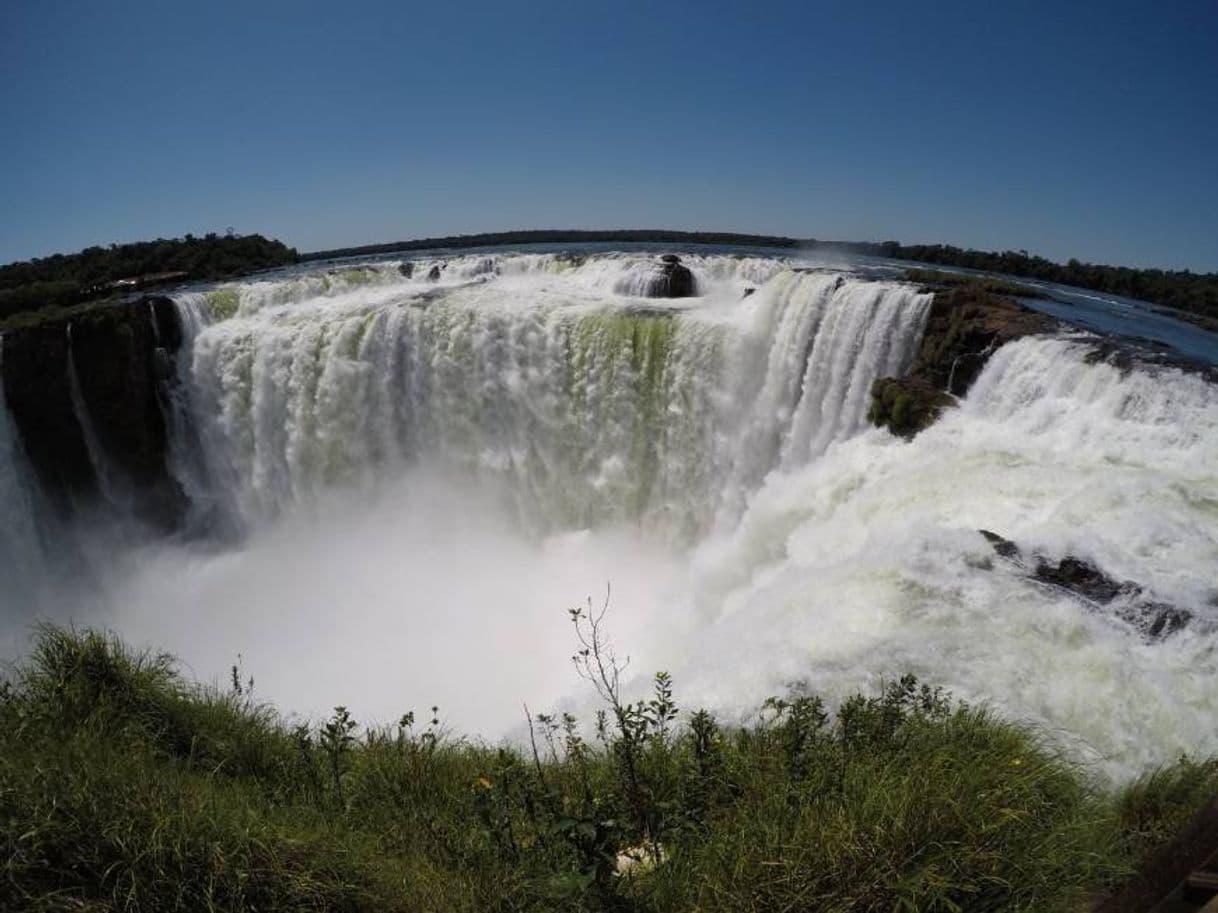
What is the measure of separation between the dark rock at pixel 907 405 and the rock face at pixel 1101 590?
391 cm

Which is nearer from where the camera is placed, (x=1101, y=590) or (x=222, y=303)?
(x=1101, y=590)

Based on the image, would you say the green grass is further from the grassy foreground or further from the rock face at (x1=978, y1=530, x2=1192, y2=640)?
the grassy foreground

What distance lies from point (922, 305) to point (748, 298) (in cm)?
550

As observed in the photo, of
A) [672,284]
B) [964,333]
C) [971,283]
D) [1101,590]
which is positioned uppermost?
[672,284]

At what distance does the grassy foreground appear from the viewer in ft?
7.09

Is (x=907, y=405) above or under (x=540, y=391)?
above

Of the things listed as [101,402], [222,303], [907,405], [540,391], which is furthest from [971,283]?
[101,402]

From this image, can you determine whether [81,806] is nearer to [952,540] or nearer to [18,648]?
[952,540]

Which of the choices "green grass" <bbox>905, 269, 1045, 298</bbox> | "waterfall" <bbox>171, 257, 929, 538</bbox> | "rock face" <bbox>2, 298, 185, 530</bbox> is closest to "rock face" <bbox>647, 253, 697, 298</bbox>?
"waterfall" <bbox>171, 257, 929, 538</bbox>

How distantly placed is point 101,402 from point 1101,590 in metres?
20.9

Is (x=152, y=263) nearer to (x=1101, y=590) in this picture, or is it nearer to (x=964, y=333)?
(x=964, y=333)

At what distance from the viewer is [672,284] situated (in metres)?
18.8

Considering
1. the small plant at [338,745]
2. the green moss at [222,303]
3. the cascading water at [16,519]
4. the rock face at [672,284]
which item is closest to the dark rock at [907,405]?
the small plant at [338,745]

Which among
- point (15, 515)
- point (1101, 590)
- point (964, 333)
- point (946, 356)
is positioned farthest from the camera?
point (15, 515)
